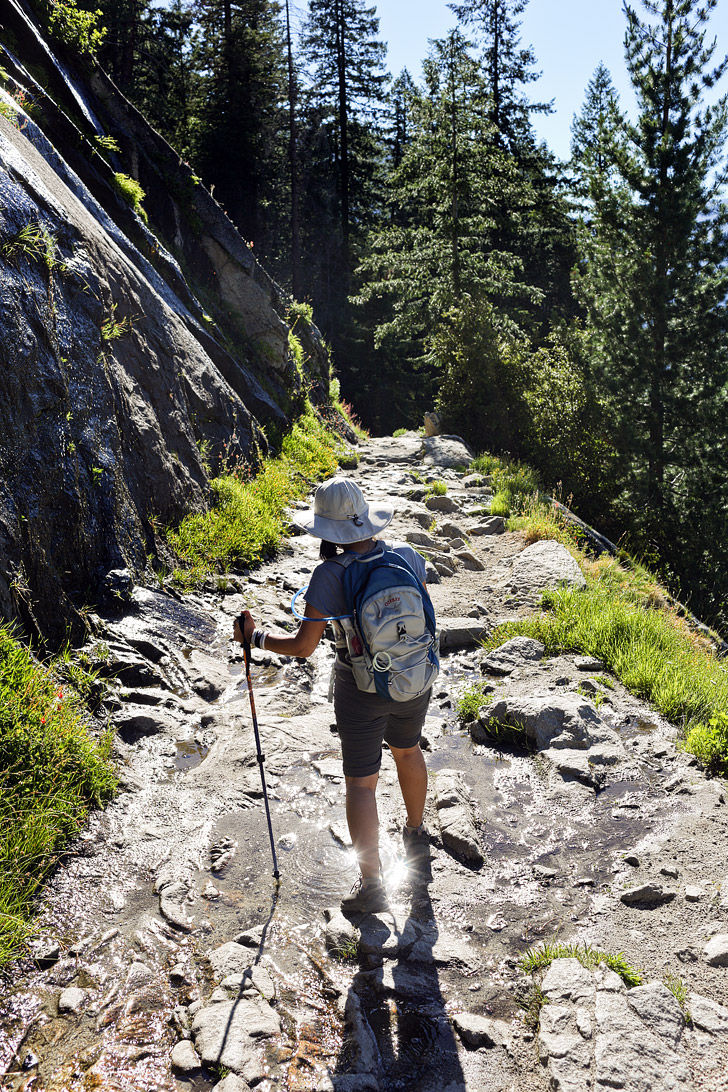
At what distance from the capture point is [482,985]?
3217mm

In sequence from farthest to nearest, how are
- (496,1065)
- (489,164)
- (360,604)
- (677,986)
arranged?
(489,164), (360,604), (677,986), (496,1065)

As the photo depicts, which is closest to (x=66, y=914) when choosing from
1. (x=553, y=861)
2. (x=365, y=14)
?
(x=553, y=861)

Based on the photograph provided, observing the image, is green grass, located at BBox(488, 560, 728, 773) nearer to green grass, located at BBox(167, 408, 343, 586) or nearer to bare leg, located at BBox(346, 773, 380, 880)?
bare leg, located at BBox(346, 773, 380, 880)

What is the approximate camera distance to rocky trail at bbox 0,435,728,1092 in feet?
9.10

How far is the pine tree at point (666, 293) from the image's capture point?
588 inches

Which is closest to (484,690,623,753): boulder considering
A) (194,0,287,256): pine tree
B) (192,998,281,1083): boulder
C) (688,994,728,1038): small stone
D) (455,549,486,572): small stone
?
(688,994,728,1038): small stone

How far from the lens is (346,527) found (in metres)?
3.39

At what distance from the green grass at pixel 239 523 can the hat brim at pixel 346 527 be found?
13.0 feet

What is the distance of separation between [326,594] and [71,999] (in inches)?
79.8

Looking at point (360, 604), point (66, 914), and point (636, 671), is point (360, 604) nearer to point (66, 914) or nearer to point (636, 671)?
point (66, 914)

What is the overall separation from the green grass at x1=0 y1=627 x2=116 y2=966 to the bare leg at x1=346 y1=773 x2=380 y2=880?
5.16 feet

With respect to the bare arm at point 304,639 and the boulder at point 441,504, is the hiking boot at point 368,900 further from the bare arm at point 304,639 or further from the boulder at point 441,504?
the boulder at point 441,504

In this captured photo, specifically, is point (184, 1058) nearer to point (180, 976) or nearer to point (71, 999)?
point (180, 976)

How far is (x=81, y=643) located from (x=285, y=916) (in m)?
2.68
